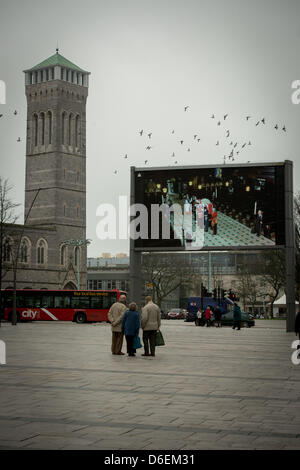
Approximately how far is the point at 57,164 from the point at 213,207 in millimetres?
62925

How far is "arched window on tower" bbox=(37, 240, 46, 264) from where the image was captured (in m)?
94.8

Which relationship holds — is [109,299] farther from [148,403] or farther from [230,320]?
[148,403]

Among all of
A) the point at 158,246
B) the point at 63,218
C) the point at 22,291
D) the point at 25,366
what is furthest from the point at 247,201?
the point at 63,218

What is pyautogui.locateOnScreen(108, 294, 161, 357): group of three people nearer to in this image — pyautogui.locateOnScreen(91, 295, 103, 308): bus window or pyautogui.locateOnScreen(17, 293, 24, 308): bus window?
pyautogui.locateOnScreen(91, 295, 103, 308): bus window

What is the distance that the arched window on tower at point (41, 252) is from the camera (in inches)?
3730

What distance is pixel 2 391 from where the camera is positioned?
11734 millimetres

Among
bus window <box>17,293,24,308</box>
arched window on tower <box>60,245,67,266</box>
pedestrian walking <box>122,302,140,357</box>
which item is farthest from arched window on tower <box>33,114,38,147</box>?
pedestrian walking <box>122,302,140,357</box>

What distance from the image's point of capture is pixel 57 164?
335 feet

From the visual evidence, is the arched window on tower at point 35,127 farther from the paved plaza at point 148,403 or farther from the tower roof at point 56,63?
the paved plaza at point 148,403

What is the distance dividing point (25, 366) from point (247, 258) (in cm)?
11470

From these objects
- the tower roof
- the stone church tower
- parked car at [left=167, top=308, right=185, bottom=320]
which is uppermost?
the tower roof

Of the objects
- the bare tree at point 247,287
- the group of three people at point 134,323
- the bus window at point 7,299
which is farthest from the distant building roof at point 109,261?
the group of three people at point 134,323

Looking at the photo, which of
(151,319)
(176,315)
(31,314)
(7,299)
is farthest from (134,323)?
(176,315)

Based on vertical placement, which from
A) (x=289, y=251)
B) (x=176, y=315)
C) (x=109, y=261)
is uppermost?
(x=109, y=261)
